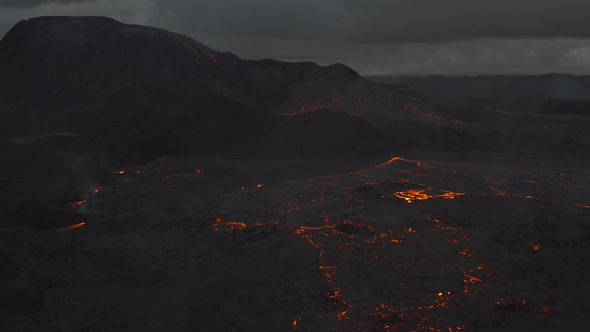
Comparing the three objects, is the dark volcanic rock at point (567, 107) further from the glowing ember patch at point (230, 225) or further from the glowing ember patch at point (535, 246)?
the glowing ember patch at point (230, 225)

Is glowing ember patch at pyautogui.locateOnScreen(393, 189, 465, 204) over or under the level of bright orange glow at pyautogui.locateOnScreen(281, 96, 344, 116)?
under

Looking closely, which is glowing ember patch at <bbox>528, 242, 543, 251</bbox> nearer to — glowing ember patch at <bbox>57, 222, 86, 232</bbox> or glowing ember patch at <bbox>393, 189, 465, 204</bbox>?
glowing ember patch at <bbox>393, 189, 465, 204</bbox>

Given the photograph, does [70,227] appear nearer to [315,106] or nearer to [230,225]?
[230,225]

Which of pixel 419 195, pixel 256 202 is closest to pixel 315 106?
pixel 419 195

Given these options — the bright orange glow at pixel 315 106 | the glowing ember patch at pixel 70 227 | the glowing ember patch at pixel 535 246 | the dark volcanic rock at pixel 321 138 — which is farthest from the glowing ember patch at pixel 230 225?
the bright orange glow at pixel 315 106

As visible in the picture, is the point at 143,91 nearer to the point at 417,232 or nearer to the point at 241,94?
the point at 241,94

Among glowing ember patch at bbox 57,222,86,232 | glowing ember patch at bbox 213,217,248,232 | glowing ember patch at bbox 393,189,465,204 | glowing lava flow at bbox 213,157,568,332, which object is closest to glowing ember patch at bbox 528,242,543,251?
glowing lava flow at bbox 213,157,568,332
